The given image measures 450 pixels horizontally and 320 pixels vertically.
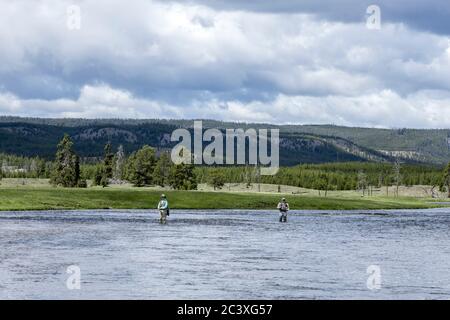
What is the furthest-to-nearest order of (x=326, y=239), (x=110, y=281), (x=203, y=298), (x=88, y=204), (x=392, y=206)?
(x=392, y=206), (x=88, y=204), (x=326, y=239), (x=110, y=281), (x=203, y=298)

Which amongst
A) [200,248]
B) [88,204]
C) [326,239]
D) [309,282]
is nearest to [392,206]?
[88,204]

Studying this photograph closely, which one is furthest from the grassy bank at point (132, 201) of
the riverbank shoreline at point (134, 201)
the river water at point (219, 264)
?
the river water at point (219, 264)

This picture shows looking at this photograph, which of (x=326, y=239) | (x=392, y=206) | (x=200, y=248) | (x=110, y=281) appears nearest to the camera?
(x=110, y=281)

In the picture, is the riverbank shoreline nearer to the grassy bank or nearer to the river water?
the grassy bank

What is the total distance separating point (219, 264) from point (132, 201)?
3745 inches

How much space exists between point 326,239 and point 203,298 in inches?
1280

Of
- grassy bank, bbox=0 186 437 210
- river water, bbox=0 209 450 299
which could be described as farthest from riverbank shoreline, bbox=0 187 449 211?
river water, bbox=0 209 450 299

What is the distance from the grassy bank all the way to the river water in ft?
164

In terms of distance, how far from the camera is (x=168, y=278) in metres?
36.3

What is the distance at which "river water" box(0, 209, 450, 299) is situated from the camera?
107 feet

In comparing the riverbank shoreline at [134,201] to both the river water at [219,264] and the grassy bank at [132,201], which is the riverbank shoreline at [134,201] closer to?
the grassy bank at [132,201]
